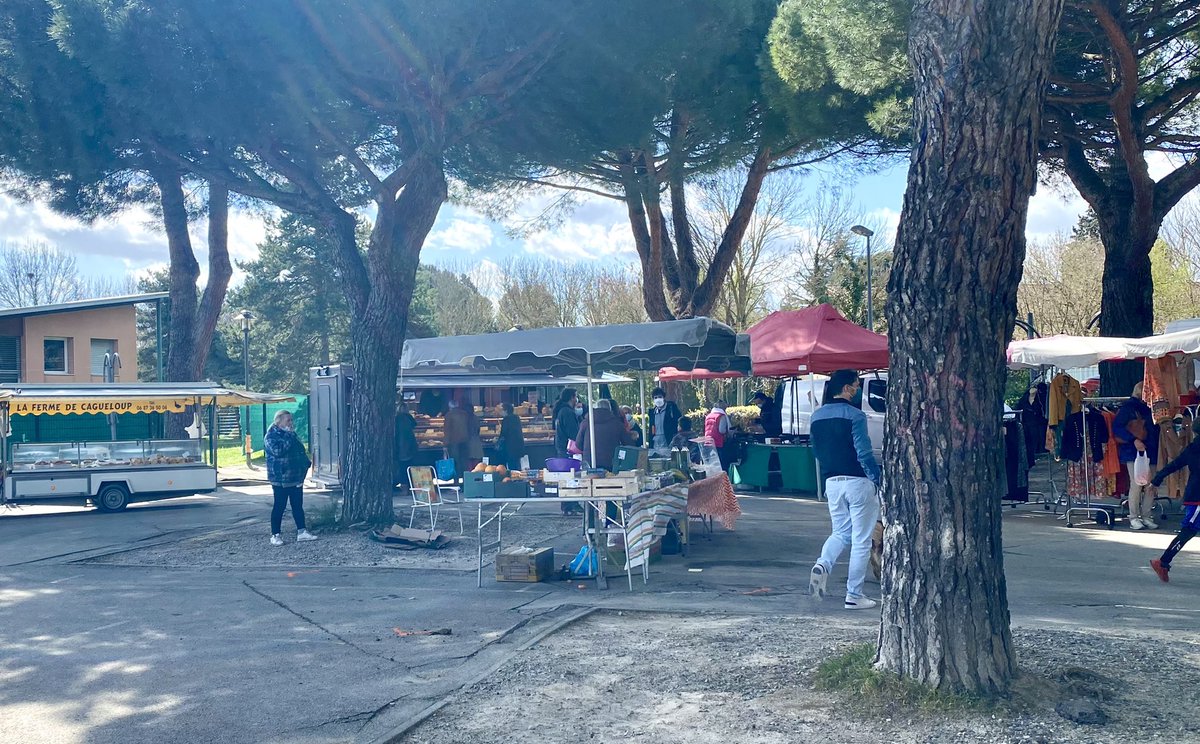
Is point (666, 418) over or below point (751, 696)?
over

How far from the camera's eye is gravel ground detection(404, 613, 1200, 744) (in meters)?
4.79

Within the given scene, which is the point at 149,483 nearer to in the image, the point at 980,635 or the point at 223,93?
the point at 223,93

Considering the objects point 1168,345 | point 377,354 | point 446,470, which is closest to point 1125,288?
point 1168,345

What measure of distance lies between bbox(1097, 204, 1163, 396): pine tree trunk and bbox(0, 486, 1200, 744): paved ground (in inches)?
187

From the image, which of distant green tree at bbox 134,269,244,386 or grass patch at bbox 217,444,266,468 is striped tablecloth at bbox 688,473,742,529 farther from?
distant green tree at bbox 134,269,244,386

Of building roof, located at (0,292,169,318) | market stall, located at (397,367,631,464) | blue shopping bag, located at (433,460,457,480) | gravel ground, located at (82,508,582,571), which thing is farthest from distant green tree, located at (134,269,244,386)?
blue shopping bag, located at (433,460,457,480)

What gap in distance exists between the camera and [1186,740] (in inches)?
179

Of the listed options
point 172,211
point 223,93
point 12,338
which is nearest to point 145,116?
point 223,93

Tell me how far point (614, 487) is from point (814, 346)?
21.1ft

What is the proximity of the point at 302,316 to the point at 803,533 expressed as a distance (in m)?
36.2

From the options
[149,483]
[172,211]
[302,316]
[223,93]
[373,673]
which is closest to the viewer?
[373,673]

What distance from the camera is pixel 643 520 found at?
9375 millimetres

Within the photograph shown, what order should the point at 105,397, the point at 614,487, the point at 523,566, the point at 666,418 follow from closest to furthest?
1. the point at 614,487
2. the point at 523,566
3. the point at 105,397
4. the point at 666,418

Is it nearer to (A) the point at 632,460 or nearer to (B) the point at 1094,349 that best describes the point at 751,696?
(A) the point at 632,460
